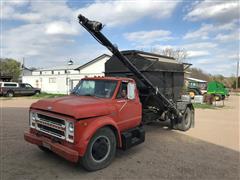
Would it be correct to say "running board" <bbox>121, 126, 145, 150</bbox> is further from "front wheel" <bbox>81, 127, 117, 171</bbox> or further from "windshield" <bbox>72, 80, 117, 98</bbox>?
"windshield" <bbox>72, 80, 117, 98</bbox>

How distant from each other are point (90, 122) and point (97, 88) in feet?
4.67

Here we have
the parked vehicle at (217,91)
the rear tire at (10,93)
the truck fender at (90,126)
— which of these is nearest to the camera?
the truck fender at (90,126)

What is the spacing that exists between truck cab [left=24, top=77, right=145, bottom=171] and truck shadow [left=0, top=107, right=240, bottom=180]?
1.39 ft

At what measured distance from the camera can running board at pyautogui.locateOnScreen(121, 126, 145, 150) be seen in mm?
5645

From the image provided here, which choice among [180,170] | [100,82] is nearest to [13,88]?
[100,82]

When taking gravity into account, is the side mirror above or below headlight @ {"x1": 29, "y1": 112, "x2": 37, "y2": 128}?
above

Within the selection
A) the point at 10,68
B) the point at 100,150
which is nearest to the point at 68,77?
the point at 10,68

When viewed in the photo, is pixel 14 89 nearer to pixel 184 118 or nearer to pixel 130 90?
pixel 184 118

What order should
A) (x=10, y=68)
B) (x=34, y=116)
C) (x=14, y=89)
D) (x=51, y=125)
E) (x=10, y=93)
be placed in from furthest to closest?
1. (x=10, y=68)
2. (x=14, y=89)
3. (x=10, y=93)
4. (x=34, y=116)
5. (x=51, y=125)

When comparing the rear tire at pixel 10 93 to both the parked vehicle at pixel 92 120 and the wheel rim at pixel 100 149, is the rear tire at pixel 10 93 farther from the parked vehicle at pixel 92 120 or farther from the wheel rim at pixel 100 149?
Result: the wheel rim at pixel 100 149

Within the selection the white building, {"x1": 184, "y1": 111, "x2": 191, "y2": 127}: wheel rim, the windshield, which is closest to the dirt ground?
{"x1": 184, "y1": 111, "x2": 191, "y2": 127}: wheel rim

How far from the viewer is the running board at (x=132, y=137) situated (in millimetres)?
5645

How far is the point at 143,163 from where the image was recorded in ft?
18.2

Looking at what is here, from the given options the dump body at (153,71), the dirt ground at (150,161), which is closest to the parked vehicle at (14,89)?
the dirt ground at (150,161)
